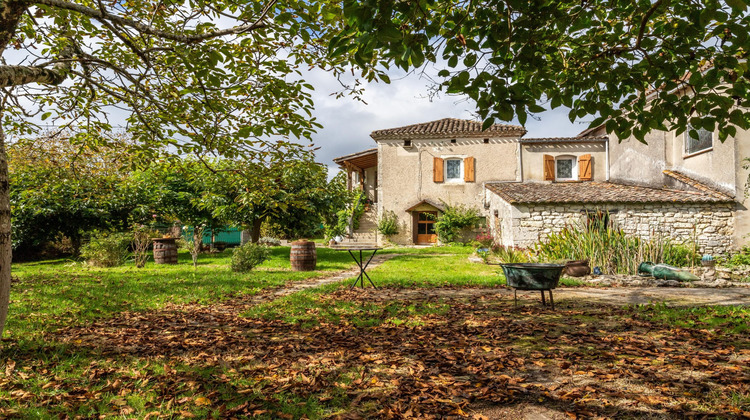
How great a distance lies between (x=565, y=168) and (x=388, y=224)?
886 centimetres

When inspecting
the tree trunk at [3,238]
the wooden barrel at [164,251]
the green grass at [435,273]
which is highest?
the tree trunk at [3,238]

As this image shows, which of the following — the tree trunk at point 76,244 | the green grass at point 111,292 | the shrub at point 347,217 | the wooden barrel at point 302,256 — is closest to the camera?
the green grass at point 111,292

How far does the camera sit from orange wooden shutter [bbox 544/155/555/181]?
18819 millimetres

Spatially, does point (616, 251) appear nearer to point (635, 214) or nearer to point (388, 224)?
point (635, 214)

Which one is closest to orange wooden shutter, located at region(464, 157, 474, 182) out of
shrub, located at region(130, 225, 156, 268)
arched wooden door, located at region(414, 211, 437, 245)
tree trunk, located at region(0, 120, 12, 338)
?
arched wooden door, located at region(414, 211, 437, 245)

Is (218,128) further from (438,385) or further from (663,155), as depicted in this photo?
(663,155)

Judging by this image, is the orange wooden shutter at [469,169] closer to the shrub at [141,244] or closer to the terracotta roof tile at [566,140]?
the terracotta roof tile at [566,140]

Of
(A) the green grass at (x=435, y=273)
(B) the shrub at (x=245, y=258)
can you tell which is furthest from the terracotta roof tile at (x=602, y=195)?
(B) the shrub at (x=245, y=258)

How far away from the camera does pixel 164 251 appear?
41.8 feet

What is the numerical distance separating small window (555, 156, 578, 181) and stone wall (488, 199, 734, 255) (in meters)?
6.54

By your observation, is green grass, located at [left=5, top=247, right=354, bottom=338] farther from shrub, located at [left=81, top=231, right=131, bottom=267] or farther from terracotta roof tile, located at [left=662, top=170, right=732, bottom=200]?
terracotta roof tile, located at [left=662, top=170, right=732, bottom=200]

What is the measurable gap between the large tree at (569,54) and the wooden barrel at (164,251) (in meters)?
11.1

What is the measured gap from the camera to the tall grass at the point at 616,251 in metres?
10.1

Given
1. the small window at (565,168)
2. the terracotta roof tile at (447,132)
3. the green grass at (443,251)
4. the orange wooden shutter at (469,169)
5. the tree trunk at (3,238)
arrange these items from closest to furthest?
the tree trunk at (3,238), the green grass at (443,251), the small window at (565,168), the terracotta roof tile at (447,132), the orange wooden shutter at (469,169)
